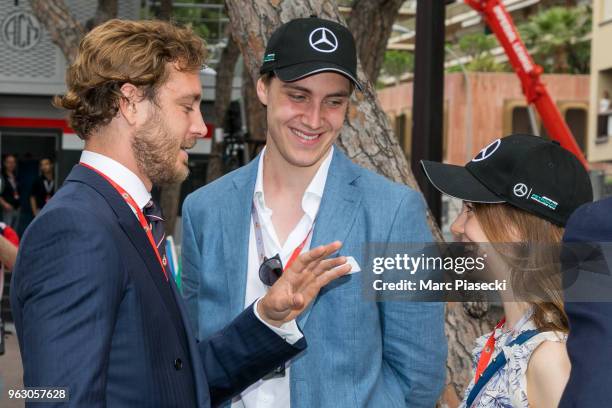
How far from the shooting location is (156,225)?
2.77 meters

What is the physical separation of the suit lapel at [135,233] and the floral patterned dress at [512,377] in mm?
793

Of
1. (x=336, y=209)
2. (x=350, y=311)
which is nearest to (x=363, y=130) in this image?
(x=336, y=209)

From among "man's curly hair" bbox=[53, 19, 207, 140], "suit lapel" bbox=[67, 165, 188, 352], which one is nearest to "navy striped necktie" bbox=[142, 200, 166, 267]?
"suit lapel" bbox=[67, 165, 188, 352]

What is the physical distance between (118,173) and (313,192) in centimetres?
84

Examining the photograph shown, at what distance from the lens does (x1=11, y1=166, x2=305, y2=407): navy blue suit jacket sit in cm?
226

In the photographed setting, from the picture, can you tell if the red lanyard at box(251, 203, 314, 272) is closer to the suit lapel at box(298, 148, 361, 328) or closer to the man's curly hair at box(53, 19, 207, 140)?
the suit lapel at box(298, 148, 361, 328)

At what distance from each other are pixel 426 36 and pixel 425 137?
76 cm

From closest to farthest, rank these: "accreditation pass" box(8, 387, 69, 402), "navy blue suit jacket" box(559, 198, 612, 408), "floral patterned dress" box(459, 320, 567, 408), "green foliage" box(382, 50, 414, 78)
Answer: "navy blue suit jacket" box(559, 198, 612, 408), "accreditation pass" box(8, 387, 69, 402), "floral patterned dress" box(459, 320, 567, 408), "green foliage" box(382, 50, 414, 78)

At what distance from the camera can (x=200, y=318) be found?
10.7ft

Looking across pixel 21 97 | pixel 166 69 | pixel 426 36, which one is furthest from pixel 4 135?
pixel 166 69

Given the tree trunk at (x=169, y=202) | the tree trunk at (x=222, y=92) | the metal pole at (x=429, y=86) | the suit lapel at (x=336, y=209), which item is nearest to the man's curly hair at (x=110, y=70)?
the suit lapel at (x=336, y=209)

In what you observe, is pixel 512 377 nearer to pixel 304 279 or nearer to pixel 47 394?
pixel 304 279

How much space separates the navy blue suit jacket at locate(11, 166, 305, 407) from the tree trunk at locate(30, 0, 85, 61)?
34.8 ft

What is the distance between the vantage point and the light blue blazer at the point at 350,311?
3.05 meters
